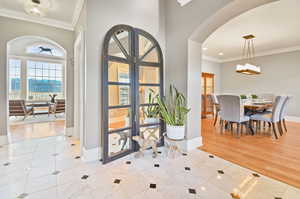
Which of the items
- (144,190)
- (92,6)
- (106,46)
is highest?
(92,6)

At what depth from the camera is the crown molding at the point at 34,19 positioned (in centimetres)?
331

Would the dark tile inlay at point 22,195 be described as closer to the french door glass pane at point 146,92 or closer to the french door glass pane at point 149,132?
the french door glass pane at point 149,132

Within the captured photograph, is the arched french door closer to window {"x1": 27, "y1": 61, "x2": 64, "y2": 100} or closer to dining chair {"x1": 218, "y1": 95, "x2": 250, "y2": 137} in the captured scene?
dining chair {"x1": 218, "y1": 95, "x2": 250, "y2": 137}

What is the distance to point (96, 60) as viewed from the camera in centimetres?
259

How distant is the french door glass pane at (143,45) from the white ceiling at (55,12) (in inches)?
54.9

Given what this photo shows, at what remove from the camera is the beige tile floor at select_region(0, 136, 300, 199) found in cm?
169

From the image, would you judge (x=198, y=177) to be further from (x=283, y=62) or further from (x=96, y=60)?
(x=283, y=62)

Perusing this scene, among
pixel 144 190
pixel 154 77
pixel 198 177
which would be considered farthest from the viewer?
pixel 154 77

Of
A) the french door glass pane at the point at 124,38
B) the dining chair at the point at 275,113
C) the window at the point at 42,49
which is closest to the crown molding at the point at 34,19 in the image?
the french door glass pane at the point at 124,38

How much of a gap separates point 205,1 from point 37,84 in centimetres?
935

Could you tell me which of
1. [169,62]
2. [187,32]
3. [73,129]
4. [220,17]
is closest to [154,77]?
[169,62]

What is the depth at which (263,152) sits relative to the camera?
2844 mm

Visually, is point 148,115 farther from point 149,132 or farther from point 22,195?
point 22,195

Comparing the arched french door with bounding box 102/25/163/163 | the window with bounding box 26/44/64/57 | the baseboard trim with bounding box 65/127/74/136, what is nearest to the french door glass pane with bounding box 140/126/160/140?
the arched french door with bounding box 102/25/163/163
